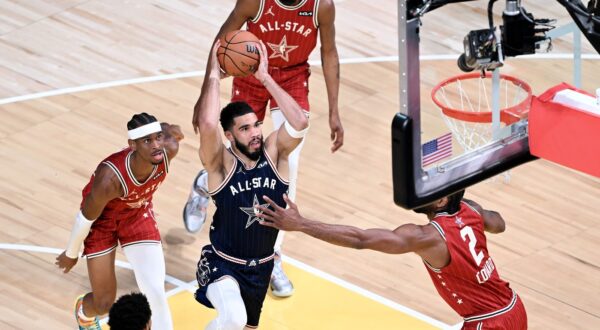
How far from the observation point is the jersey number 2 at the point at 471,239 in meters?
7.89

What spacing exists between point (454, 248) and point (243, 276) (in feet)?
4.37

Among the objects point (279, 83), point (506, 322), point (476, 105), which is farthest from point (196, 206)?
point (476, 105)

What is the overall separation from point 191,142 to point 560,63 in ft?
10.4

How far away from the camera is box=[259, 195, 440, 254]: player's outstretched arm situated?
7512 mm

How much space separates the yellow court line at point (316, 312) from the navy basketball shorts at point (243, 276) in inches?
35.5

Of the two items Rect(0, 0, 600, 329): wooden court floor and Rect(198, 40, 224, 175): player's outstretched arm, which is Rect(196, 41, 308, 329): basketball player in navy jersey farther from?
Rect(0, 0, 600, 329): wooden court floor

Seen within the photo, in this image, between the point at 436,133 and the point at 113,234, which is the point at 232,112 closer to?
the point at 113,234

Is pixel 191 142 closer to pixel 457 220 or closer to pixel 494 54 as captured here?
pixel 457 220

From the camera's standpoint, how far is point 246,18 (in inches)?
371

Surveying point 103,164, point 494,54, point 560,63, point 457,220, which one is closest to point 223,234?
point 103,164

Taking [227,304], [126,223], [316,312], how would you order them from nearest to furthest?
[227,304]
[126,223]
[316,312]

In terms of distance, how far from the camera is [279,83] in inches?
375

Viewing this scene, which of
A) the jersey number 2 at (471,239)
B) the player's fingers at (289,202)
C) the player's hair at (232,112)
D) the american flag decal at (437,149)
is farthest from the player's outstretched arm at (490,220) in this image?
the american flag decal at (437,149)

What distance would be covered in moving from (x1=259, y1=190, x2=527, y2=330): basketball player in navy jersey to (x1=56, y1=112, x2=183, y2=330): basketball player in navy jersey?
92 cm
